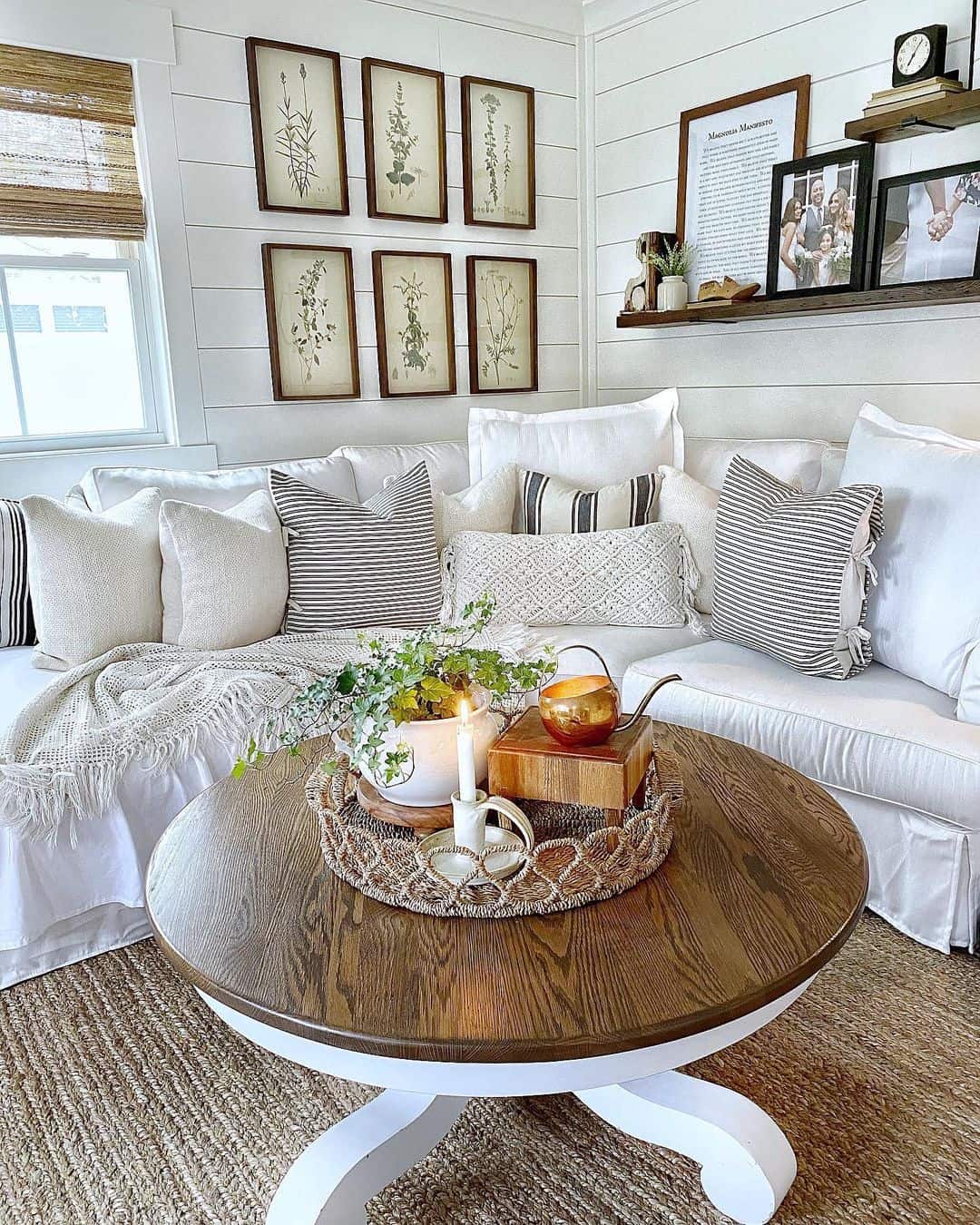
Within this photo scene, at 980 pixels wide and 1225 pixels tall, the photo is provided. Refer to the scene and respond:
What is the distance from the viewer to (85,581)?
2.27m

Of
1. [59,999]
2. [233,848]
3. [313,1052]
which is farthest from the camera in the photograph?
[59,999]

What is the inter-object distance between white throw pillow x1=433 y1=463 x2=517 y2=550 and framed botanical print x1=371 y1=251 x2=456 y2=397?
0.73 meters

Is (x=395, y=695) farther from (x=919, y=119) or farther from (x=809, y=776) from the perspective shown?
(x=919, y=119)

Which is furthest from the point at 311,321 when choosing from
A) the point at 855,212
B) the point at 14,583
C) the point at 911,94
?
the point at 911,94

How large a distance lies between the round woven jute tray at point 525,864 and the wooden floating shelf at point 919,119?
2.04 metres

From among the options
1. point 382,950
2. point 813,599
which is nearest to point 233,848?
point 382,950

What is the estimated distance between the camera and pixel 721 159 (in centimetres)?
325

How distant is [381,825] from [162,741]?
0.79m

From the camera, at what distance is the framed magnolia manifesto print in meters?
3.04

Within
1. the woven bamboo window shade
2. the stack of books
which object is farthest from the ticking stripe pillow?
the woven bamboo window shade

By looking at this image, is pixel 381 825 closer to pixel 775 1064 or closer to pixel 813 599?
pixel 775 1064

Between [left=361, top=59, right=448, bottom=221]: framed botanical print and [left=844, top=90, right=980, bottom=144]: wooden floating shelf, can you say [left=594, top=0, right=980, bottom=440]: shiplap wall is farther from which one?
[left=361, top=59, right=448, bottom=221]: framed botanical print

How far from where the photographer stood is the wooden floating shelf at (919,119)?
241 cm

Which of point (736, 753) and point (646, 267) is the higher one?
point (646, 267)
